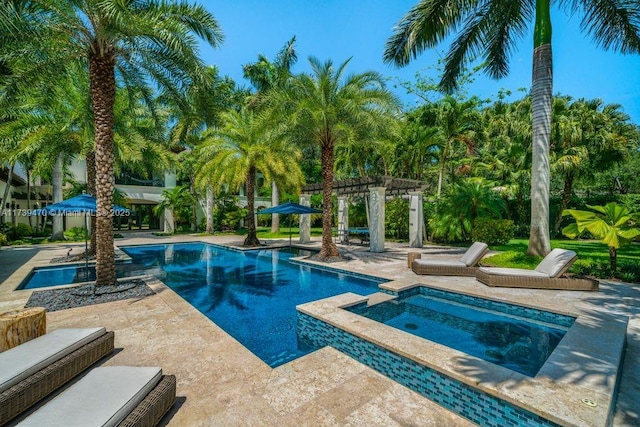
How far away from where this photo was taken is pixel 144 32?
24.3ft

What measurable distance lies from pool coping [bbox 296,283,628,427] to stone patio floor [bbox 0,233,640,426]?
303 mm

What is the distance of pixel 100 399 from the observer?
2666 mm

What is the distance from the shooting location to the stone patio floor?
10.5 feet

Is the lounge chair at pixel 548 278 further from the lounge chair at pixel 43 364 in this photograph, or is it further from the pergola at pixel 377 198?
the lounge chair at pixel 43 364

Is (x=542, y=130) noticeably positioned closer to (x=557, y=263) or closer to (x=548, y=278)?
(x=557, y=263)

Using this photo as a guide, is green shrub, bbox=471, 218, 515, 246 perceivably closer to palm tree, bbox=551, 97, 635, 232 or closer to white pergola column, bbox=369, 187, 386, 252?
palm tree, bbox=551, 97, 635, 232

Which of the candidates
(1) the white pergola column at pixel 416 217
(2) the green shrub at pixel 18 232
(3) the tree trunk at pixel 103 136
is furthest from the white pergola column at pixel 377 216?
(2) the green shrub at pixel 18 232

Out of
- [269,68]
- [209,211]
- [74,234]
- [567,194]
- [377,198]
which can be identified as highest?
[269,68]

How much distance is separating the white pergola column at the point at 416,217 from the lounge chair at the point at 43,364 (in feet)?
53.0

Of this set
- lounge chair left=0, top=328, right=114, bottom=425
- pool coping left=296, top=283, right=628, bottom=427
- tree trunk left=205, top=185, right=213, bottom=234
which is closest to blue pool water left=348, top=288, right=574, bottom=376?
pool coping left=296, top=283, right=628, bottom=427

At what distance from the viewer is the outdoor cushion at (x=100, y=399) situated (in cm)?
236

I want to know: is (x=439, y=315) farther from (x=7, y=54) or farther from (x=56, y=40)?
(x=7, y=54)

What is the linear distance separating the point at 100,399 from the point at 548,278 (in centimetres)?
975

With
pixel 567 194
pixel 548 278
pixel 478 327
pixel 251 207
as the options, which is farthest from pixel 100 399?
pixel 567 194
